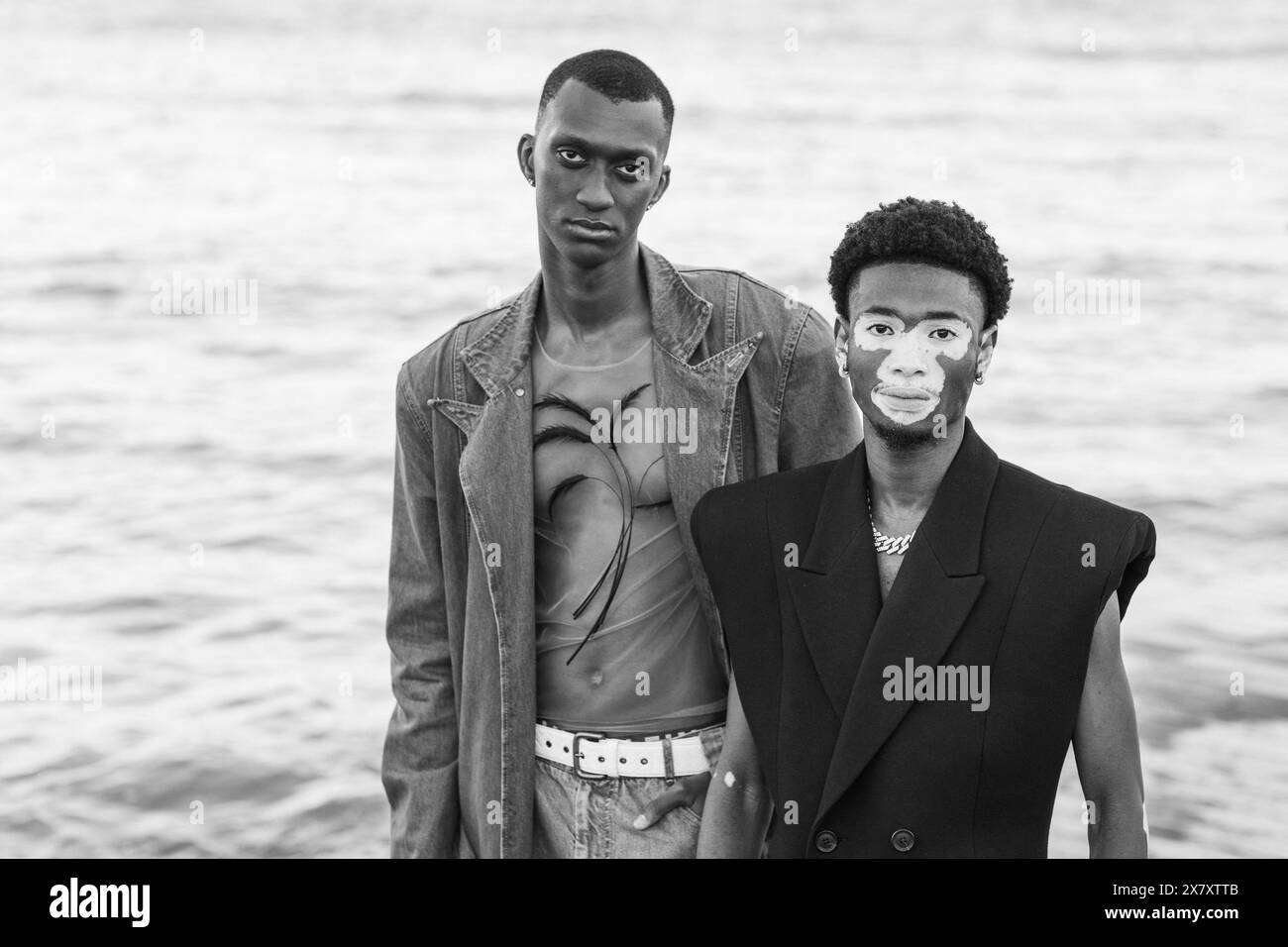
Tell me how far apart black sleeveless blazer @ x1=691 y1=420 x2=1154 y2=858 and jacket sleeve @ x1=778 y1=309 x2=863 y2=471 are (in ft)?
1.83

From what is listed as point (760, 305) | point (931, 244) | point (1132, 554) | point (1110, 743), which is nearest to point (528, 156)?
A: point (760, 305)

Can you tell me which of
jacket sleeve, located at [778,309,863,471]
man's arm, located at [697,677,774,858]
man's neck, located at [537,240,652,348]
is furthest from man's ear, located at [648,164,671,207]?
man's arm, located at [697,677,774,858]

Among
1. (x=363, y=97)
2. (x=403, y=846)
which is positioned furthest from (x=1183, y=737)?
(x=363, y=97)

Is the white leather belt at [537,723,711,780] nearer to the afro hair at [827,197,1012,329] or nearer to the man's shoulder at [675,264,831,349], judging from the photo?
the man's shoulder at [675,264,831,349]

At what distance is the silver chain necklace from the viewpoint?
10.8 ft

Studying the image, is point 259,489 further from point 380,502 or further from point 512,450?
point 512,450

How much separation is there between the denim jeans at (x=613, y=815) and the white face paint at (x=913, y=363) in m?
0.90

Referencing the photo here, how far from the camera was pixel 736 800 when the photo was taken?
3453mm

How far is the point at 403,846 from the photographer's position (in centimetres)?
407

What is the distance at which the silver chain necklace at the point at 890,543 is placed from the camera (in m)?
3.29

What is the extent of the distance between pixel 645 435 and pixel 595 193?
53 cm

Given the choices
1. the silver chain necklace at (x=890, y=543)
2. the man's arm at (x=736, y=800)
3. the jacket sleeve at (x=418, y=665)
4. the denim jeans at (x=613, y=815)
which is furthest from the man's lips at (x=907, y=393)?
the jacket sleeve at (x=418, y=665)

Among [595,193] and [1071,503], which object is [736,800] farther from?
[595,193]

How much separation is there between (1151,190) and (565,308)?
539 inches
